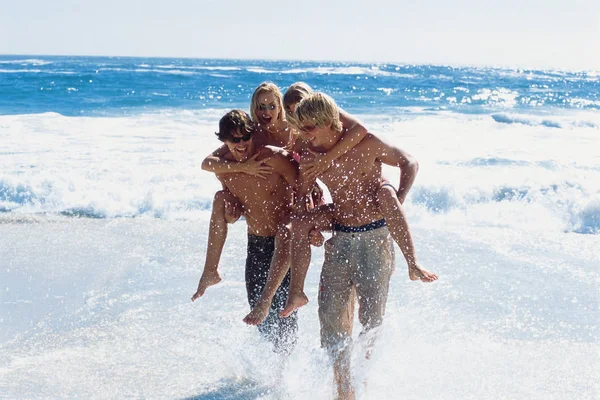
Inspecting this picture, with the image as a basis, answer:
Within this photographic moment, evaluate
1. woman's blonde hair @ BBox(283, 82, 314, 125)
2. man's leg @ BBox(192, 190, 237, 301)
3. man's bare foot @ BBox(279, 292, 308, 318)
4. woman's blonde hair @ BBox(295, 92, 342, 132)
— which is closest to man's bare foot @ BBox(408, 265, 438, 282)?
man's bare foot @ BBox(279, 292, 308, 318)

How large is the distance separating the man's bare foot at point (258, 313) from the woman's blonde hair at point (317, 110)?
1.09 m

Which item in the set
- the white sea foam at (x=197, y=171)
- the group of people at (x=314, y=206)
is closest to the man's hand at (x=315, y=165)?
the group of people at (x=314, y=206)

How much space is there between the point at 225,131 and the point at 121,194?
5.55m

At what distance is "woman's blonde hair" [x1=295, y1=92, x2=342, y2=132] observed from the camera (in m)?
3.00

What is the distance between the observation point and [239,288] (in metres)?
5.65

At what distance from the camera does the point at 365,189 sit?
3.21 meters

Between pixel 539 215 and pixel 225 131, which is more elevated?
pixel 225 131

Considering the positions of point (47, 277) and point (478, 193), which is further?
point (478, 193)

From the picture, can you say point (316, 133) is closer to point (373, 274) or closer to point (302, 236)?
point (302, 236)

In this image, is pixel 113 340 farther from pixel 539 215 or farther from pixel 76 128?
pixel 76 128

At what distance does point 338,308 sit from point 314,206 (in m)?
0.56

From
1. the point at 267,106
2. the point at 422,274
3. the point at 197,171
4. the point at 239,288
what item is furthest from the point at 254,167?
the point at 197,171

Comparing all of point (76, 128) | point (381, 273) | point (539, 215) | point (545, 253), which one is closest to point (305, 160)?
point (381, 273)

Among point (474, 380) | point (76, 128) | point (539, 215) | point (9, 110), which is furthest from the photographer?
point (9, 110)
